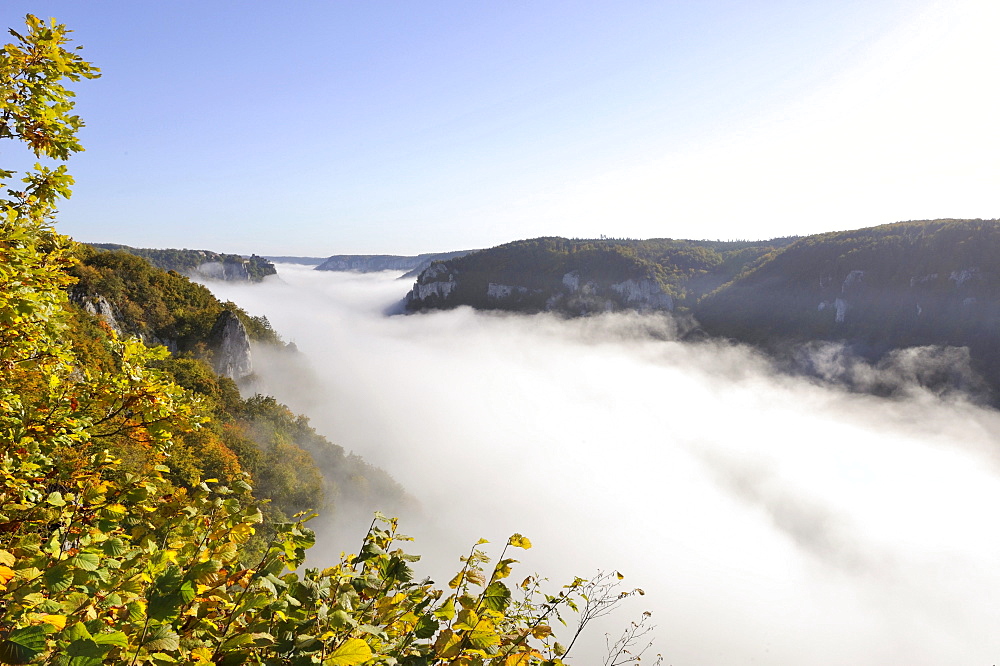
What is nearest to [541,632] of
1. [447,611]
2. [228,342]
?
[447,611]

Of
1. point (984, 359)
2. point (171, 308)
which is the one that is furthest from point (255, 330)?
point (984, 359)

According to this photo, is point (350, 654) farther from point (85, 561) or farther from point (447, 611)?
point (85, 561)

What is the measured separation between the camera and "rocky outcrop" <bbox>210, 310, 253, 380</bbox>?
2231 inches

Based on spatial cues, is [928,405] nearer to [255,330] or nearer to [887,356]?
[887,356]

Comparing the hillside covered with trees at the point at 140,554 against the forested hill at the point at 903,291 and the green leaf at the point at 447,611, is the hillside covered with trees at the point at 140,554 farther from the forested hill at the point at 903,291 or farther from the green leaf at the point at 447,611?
the forested hill at the point at 903,291

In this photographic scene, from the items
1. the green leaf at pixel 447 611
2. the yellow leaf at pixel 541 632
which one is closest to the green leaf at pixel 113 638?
the green leaf at pixel 447 611

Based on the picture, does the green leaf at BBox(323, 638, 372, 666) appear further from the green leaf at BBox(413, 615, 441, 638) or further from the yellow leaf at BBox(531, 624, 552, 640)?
the yellow leaf at BBox(531, 624, 552, 640)

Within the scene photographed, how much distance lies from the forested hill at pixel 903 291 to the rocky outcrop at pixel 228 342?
206 meters

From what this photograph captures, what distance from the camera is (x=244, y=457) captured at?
4122 cm

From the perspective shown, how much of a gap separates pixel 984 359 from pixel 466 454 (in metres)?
179

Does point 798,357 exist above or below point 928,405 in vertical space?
above

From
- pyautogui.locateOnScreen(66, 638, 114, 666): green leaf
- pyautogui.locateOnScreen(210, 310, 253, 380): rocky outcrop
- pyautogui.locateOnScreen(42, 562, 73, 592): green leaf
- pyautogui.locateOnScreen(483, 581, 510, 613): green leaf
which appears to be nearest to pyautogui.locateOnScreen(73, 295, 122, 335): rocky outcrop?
pyautogui.locateOnScreen(210, 310, 253, 380): rocky outcrop

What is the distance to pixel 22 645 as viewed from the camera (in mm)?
1814

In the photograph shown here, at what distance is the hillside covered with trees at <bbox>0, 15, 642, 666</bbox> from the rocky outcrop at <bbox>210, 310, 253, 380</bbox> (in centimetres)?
5894
